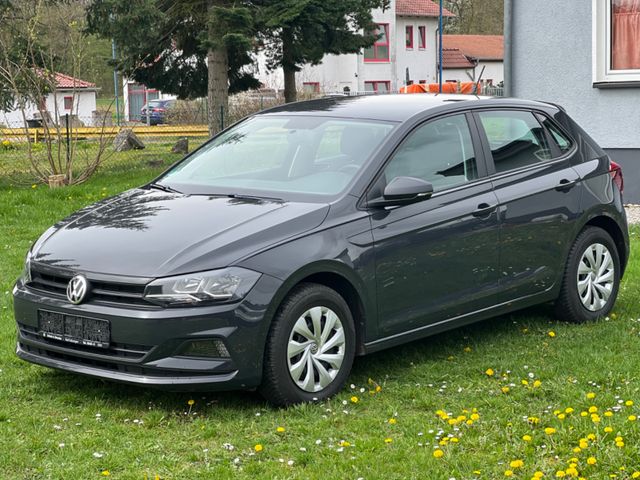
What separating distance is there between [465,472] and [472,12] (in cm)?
7616

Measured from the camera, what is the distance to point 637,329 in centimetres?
741

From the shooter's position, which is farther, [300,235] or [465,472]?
[300,235]

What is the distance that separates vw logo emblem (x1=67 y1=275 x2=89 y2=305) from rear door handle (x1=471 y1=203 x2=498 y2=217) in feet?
7.95

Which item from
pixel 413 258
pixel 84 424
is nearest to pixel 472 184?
pixel 413 258

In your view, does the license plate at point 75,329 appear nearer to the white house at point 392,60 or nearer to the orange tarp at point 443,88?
the orange tarp at point 443,88

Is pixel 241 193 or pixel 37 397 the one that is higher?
pixel 241 193

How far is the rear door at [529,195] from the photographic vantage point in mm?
6996

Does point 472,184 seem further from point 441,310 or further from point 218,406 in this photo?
point 218,406

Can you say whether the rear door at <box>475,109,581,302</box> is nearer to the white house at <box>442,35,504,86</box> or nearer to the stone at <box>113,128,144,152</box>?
the stone at <box>113,128,144,152</box>

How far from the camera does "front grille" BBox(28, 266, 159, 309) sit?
5.45 meters

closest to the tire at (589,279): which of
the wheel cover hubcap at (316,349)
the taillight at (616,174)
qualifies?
the taillight at (616,174)

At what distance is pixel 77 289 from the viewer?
5.59m

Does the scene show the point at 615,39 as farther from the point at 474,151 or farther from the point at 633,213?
the point at 474,151

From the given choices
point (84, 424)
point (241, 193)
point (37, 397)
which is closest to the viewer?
point (84, 424)
